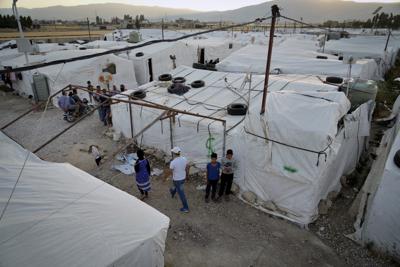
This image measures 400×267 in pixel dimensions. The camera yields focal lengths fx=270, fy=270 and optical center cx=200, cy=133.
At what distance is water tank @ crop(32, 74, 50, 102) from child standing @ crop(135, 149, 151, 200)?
12.4 m

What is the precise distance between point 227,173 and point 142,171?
7.42ft

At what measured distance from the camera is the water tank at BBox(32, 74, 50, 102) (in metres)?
16.0

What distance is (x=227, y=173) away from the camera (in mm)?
7305

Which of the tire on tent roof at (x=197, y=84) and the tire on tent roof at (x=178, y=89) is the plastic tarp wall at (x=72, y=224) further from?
the tire on tent roof at (x=197, y=84)

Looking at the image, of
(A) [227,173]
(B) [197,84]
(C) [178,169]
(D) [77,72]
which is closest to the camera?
(C) [178,169]

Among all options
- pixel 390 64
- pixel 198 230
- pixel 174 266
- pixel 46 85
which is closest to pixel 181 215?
pixel 198 230

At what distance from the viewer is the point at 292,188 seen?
22.1 feet

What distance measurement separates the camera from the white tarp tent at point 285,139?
20.7 ft

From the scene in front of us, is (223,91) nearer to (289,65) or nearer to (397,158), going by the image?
(289,65)

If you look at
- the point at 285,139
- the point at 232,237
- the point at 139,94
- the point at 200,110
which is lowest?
the point at 232,237

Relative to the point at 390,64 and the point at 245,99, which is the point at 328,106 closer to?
the point at 245,99

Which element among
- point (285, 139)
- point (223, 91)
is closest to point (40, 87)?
point (223, 91)

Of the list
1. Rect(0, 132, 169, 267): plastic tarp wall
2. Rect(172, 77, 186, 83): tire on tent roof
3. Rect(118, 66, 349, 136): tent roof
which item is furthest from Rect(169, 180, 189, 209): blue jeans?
Rect(172, 77, 186, 83): tire on tent roof

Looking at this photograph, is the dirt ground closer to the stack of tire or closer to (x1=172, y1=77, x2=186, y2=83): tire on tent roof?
the stack of tire
